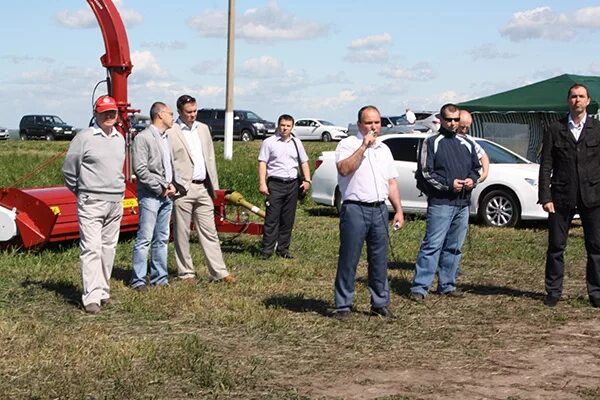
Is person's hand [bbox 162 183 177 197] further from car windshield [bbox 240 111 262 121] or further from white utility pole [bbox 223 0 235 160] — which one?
car windshield [bbox 240 111 262 121]

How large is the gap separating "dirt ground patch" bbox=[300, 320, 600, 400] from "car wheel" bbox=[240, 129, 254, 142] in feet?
123

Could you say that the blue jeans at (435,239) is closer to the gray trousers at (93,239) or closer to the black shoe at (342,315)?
the black shoe at (342,315)

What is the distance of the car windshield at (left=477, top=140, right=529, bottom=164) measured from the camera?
55.2 ft

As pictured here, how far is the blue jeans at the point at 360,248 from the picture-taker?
8.20 metres

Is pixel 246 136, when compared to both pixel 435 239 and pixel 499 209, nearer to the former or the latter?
pixel 499 209

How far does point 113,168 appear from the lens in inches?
344

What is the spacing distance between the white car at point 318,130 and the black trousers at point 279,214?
33.6m

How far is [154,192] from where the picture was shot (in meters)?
9.59

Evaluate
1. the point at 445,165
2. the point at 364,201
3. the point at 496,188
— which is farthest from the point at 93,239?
the point at 496,188

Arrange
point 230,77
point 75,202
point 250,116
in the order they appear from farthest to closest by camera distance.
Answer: point 250,116 < point 230,77 < point 75,202

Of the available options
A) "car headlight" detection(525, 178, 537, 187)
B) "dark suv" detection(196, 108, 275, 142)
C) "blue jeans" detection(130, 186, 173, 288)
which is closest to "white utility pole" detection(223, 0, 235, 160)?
"dark suv" detection(196, 108, 275, 142)

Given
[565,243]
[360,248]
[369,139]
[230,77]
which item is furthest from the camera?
[230,77]

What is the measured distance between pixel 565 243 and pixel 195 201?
3478mm

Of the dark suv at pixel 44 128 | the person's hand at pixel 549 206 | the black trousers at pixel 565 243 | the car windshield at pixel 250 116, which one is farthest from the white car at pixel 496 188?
the dark suv at pixel 44 128
